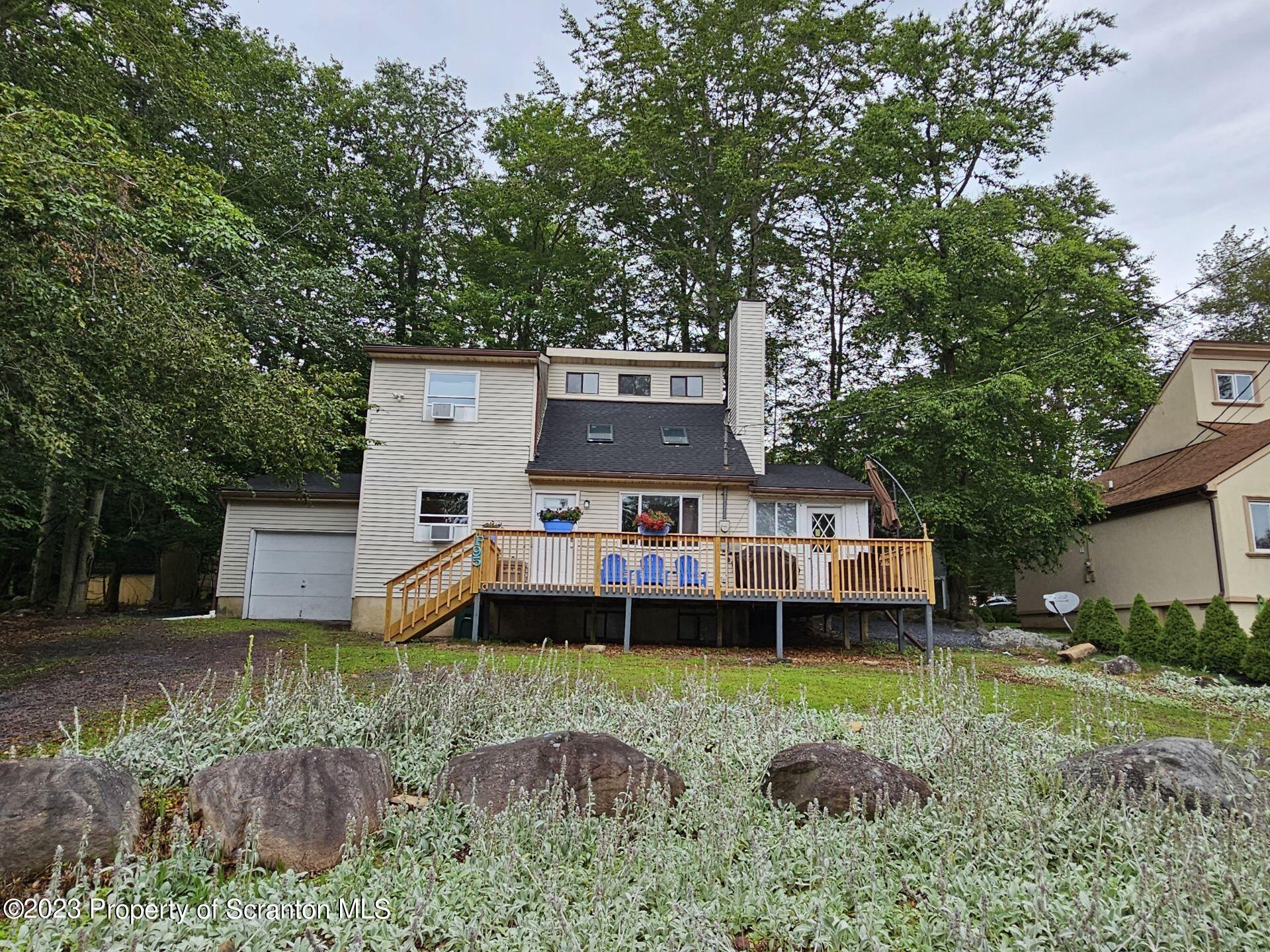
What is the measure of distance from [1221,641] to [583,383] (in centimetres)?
1378

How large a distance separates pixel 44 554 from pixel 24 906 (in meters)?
19.2

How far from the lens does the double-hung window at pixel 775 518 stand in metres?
15.5

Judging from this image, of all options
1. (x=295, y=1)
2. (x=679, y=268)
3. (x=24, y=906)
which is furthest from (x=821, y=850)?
(x=679, y=268)

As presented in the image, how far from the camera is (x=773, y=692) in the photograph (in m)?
7.78

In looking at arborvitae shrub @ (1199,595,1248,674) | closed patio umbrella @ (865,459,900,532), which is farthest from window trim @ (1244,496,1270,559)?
closed patio umbrella @ (865,459,900,532)

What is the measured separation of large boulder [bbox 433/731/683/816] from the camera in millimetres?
4461

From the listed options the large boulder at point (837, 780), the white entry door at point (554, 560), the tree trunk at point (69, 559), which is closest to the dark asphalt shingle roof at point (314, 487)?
the tree trunk at point (69, 559)

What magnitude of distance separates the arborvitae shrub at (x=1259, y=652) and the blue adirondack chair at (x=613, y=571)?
30.5 feet

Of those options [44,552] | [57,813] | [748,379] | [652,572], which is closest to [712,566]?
[652,572]

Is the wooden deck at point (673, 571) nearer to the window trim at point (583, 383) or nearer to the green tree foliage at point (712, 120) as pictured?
the window trim at point (583, 383)

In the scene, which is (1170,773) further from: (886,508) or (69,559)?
(69,559)

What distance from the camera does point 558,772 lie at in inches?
179

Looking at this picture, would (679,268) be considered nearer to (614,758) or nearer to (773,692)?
(773,692)

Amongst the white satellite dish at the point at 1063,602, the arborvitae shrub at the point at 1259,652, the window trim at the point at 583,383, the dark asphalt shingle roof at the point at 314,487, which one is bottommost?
the arborvitae shrub at the point at 1259,652
